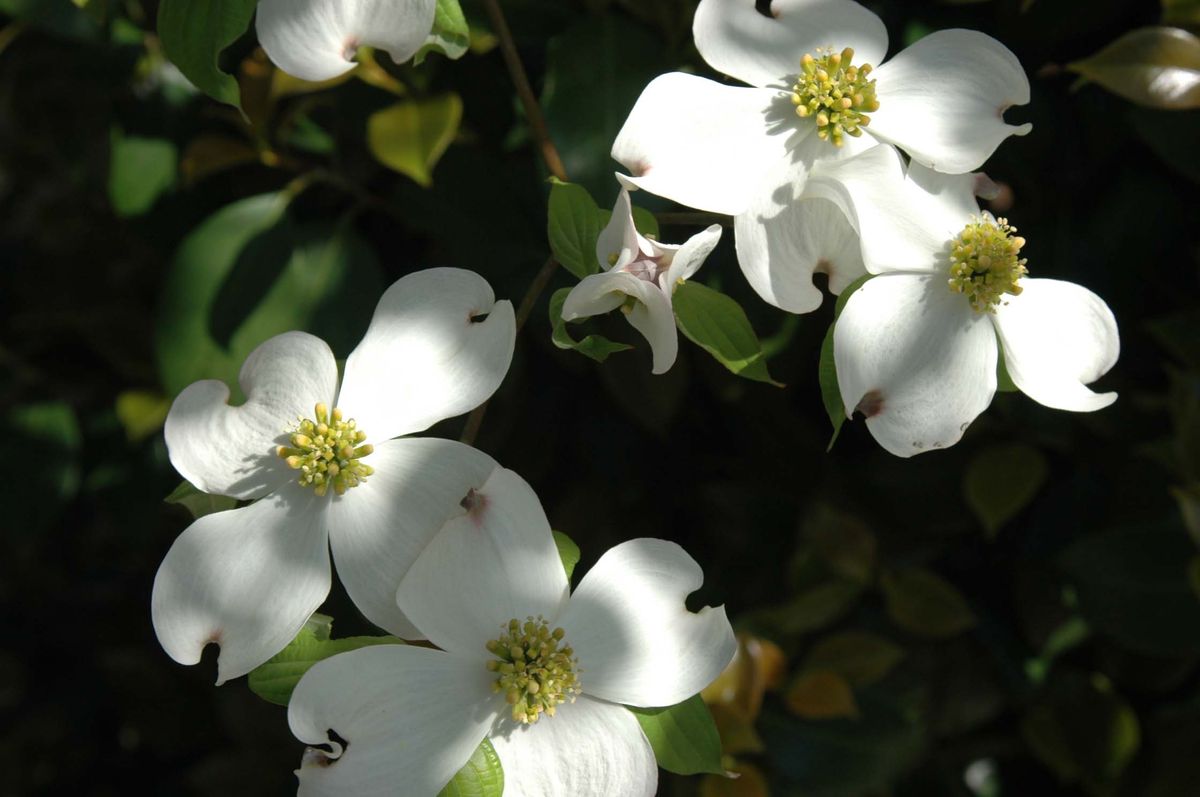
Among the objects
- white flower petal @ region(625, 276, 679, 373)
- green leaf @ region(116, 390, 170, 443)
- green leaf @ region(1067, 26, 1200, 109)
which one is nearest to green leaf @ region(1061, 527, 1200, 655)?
green leaf @ region(1067, 26, 1200, 109)

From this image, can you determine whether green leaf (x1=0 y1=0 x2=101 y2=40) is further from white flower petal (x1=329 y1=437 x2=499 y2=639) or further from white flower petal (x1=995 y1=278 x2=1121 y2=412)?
white flower petal (x1=995 y1=278 x2=1121 y2=412)

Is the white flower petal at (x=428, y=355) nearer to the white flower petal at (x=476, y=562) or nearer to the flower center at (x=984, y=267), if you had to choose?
the white flower petal at (x=476, y=562)

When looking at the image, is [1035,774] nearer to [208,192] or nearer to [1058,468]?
[1058,468]

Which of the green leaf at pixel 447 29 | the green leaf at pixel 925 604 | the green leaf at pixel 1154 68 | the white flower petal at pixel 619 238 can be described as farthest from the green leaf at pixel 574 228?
the green leaf at pixel 925 604

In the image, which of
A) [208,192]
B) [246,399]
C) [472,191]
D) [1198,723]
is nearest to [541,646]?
[246,399]

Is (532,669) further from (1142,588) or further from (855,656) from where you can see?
(1142,588)
